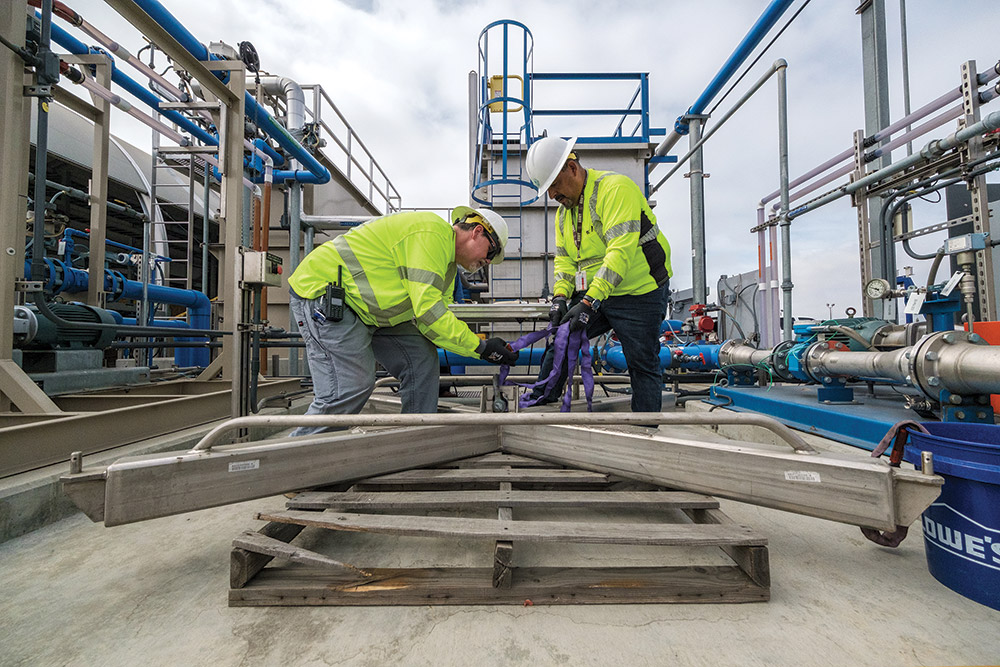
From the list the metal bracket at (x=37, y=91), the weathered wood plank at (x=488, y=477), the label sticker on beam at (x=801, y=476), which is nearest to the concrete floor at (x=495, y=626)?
the label sticker on beam at (x=801, y=476)

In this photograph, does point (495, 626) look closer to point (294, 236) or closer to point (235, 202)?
point (235, 202)

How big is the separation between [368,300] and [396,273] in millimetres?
199

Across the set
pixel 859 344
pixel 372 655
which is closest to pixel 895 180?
pixel 859 344

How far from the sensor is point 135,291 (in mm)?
4816

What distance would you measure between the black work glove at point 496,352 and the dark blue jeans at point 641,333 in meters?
0.57

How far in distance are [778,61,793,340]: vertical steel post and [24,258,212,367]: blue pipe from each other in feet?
20.0

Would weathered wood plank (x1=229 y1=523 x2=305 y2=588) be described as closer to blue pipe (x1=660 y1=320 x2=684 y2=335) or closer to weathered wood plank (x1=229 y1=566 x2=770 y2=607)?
weathered wood plank (x1=229 y1=566 x2=770 y2=607)

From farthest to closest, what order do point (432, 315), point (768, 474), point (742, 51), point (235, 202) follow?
point (742, 51) → point (235, 202) → point (432, 315) → point (768, 474)

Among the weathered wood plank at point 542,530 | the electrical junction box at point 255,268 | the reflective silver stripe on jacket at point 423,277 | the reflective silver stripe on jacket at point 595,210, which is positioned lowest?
the weathered wood plank at point 542,530

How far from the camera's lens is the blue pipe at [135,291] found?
3756 millimetres

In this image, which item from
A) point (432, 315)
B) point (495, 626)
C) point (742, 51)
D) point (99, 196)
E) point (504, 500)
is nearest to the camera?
point (495, 626)

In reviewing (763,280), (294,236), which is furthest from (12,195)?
(763,280)

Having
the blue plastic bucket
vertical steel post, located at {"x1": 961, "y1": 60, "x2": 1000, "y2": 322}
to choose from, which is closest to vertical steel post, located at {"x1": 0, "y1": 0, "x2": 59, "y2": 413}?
the blue plastic bucket

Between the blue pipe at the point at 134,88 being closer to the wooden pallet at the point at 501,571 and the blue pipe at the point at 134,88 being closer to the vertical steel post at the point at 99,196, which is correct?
the vertical steel post at the point at 99,196
